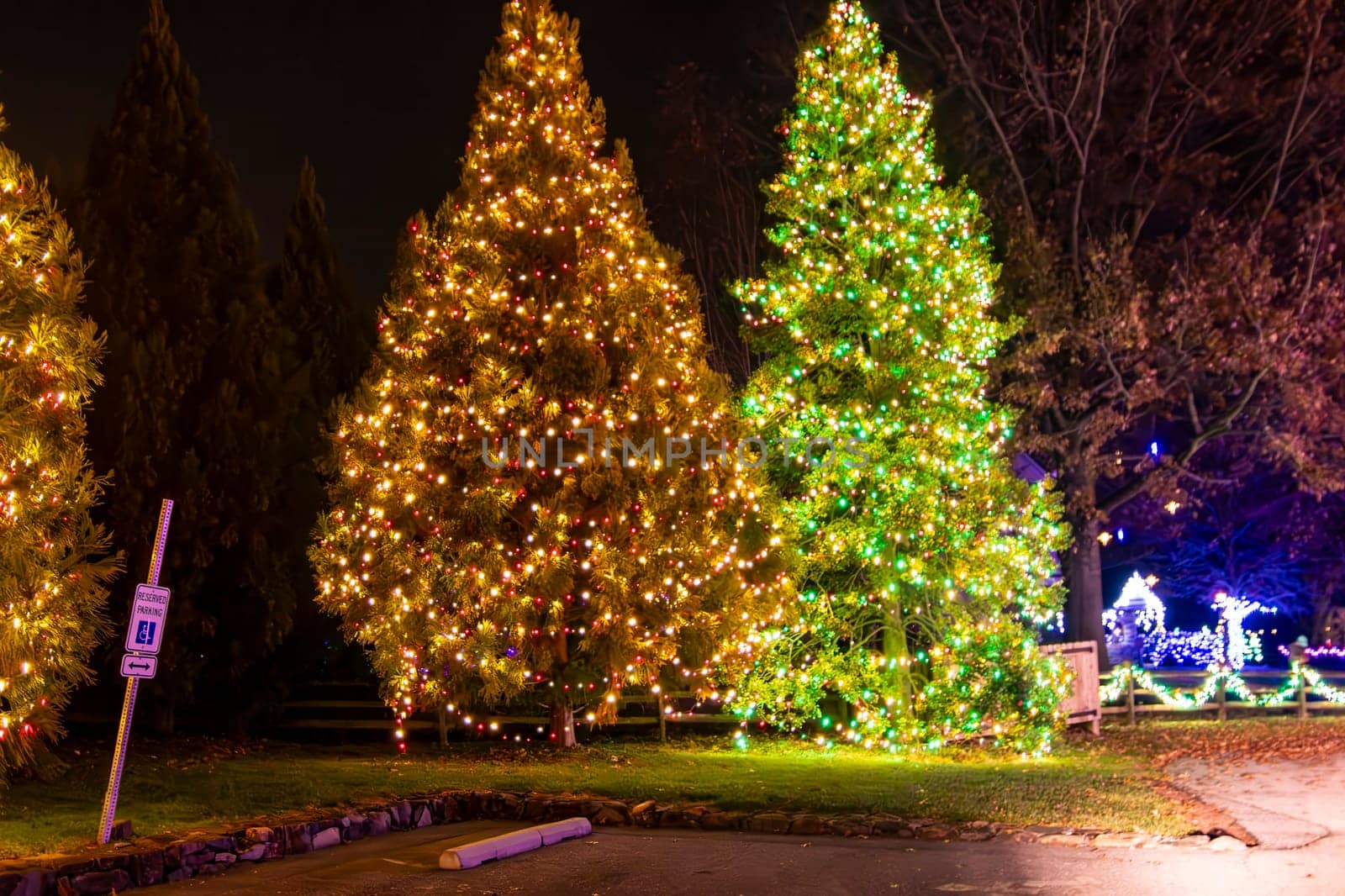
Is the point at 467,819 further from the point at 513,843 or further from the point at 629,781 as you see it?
the point at 513,843

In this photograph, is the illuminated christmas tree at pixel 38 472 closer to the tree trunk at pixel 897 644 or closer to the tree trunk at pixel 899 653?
the tree trunk at pixel 897 644

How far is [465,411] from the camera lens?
1445cm

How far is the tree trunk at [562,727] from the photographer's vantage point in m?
15.5

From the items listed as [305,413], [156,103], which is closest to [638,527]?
[305,413]

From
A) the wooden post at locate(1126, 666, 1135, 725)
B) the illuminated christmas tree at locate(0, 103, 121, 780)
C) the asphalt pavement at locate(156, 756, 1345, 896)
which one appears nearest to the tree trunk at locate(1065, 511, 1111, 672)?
the wooden post at locate(1126, 666, 1135, 725)

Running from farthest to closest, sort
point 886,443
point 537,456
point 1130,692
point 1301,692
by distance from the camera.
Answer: point 1301,692 → point 1130,692 → point 886,443 → point 537,456

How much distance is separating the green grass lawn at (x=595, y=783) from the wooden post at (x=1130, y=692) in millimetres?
4326

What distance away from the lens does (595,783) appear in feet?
40.8

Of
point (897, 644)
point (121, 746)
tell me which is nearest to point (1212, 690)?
point (897, 644)

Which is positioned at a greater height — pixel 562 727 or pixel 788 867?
pixel 562 727

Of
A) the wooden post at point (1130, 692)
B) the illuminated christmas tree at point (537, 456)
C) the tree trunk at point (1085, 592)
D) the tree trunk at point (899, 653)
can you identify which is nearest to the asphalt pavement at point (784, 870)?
the illuminated christmas tree at point (537, 456)

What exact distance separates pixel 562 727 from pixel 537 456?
353 cm

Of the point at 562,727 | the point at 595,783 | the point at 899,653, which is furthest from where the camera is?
the point at 899,653

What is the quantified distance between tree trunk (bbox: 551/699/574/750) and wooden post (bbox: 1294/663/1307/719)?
12731mm
